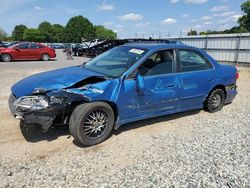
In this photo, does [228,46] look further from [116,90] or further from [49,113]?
[49,113]

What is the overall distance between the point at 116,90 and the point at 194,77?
191 cm

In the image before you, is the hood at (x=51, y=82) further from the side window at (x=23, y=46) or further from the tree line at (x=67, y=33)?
the tree line at (x=67, y=33)

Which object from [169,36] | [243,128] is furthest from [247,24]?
[243,128]

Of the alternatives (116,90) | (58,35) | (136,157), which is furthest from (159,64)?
(58,35)

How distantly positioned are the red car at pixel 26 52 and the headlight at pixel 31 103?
15.2 m

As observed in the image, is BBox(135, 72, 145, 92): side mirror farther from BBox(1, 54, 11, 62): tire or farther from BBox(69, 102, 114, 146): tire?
BBox(1, 54, 11, 62): tire

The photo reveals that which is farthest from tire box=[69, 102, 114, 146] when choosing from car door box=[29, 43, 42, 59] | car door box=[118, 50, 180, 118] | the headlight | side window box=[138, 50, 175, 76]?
car door box=[29, 43, 42, 59]

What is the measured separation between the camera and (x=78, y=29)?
9212 centimetres

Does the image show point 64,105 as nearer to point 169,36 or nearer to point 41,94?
point 41,94

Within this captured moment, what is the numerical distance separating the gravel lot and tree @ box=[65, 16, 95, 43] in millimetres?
87325

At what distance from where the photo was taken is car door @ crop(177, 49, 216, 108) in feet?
16.5

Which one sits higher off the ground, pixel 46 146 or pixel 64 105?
pixel 64 105

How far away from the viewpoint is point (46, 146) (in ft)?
13.1

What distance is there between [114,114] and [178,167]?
4.63ft
